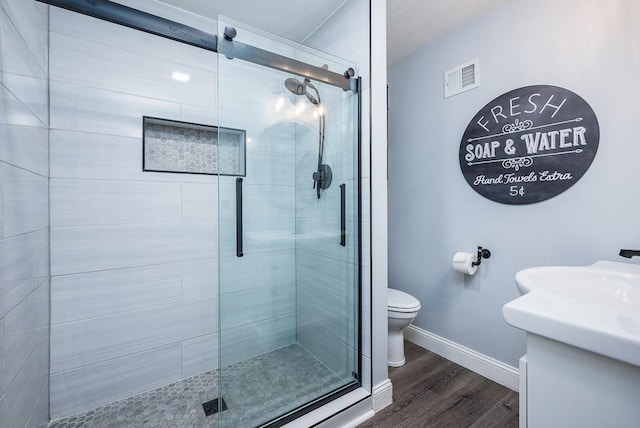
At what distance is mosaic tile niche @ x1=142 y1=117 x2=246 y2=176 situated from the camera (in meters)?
1.49

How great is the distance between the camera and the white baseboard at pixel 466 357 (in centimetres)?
171

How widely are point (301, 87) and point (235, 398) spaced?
170cm

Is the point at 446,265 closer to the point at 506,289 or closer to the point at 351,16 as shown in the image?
the point at 506,289

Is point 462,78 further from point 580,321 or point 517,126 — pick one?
point 580,321

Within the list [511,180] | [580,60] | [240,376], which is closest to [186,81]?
[240,376]

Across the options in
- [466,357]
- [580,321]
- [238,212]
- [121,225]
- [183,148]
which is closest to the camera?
[580,321]

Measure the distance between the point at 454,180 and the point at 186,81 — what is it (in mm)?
1985

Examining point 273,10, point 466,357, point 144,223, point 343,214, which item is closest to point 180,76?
point 273,10

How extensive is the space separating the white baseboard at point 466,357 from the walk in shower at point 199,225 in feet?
2.88

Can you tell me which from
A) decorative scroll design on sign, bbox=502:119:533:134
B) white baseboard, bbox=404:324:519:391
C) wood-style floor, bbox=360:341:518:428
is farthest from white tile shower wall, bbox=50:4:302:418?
decorative scroll design on sign, bbox=502:119:533:134

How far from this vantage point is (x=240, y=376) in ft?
4.70

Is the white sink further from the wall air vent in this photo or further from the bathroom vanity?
the wall air vent

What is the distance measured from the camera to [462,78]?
6.40 feet

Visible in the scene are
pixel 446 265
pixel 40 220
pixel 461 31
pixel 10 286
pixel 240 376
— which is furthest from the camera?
pixel 446 265
